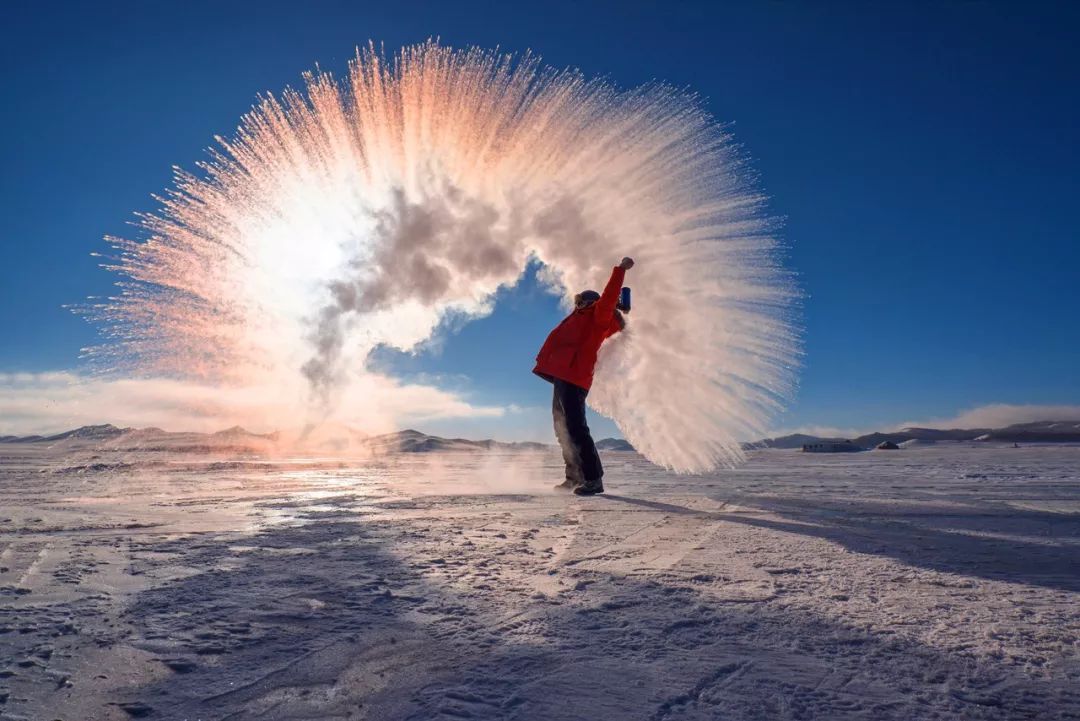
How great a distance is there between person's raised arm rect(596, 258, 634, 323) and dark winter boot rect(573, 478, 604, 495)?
2013 mm

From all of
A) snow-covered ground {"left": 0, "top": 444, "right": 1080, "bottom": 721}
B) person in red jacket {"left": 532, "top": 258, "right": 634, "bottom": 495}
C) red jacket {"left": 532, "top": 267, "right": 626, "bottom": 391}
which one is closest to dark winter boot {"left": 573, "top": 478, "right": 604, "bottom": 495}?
person in red jacket {"left": 532, "top": 258, "right": 634, "bottom": 495}

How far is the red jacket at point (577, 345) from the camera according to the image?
8164 mm

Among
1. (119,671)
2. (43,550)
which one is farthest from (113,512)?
(119,671)

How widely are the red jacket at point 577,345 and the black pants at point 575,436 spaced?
6.2 inches

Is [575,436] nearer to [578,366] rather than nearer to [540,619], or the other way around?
[578,366]

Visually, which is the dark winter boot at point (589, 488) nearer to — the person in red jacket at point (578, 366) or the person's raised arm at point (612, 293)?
the person in red jacket at point (578, 366)

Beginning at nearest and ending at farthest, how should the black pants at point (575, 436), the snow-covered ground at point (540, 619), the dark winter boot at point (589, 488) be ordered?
the snow-covered ground at point (540, 619) < the dark winter boot at point (589, 488) < the black pants at point (575, 436)

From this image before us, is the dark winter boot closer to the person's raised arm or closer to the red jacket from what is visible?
the red jacket

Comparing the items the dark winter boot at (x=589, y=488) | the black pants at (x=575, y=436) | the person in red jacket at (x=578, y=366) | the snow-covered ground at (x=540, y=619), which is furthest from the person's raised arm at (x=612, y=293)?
the snow-covered ground at (x=540, y=619)

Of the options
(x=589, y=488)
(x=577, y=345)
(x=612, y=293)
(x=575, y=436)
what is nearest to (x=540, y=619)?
(x=589, y=488)

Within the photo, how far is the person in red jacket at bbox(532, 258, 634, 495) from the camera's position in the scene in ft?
25.9

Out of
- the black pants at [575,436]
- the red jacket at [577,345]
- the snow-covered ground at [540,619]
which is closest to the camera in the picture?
the snow-covered ground at [540,619]

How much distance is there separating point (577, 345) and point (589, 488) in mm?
1839

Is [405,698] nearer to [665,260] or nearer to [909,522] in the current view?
[909,522]
